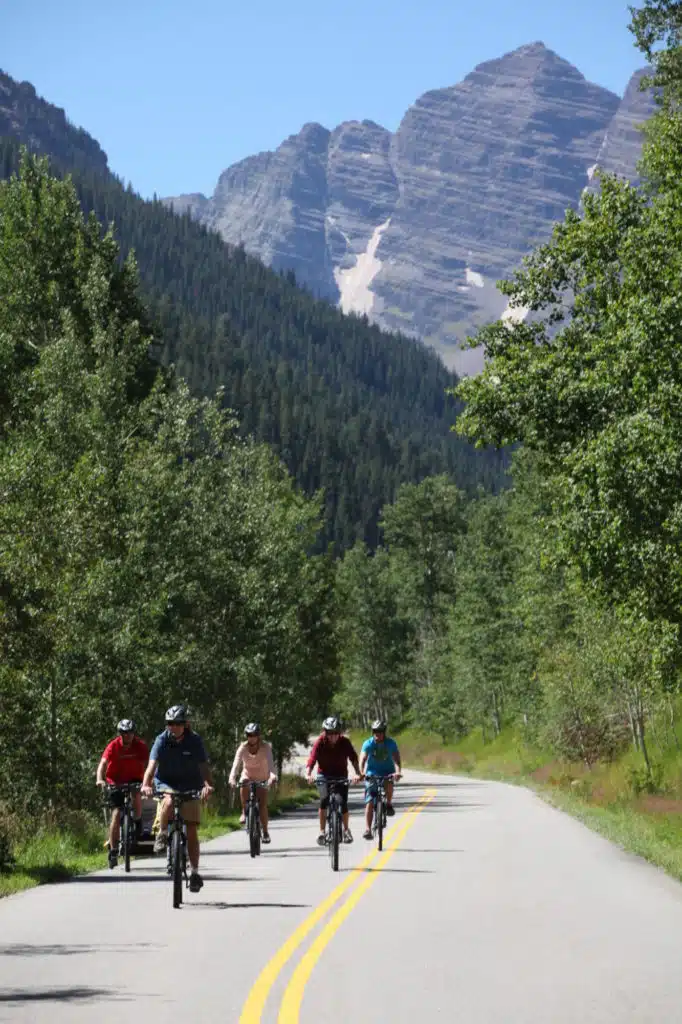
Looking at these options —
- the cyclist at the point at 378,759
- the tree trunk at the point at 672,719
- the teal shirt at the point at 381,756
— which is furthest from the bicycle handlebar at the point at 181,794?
the tree trunk at the point at 672,719

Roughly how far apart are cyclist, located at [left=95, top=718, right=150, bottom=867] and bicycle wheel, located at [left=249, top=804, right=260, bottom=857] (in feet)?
6.57

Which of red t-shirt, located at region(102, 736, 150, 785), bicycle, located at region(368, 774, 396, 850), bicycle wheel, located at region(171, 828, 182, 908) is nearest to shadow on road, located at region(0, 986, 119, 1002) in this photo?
bicycle wheel, located at region(171, 828, 182, 908)

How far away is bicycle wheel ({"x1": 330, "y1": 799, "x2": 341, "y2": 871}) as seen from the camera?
1945 cm

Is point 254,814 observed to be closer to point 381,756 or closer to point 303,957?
point 381,756

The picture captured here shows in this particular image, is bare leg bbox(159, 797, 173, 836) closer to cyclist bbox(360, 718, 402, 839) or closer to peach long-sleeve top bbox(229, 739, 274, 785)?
peach long-sleeve top bbox(229, 739, 274, 785)

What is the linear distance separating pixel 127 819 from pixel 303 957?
28.6 feet

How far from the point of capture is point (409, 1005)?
8883 mm

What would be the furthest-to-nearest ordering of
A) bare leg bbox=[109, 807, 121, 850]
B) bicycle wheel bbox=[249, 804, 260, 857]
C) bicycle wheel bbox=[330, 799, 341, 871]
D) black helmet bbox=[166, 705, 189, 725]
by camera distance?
bicycle wheel bbox=[249, 804, 260, 857] → bicycle wheel bbox=[330, 799, 341, 871] → bare leg bbox=[109, 807, 121, 850] → black helmet bbox=[166, 705, 189, 725]

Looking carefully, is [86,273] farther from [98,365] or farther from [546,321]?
[546,321]

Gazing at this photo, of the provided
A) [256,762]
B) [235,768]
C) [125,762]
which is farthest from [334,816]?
[125,762]

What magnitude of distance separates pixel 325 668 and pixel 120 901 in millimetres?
43996

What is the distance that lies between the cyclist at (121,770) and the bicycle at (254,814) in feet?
5.97

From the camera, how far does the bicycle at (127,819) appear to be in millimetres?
19031

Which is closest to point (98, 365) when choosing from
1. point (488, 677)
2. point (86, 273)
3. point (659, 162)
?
point (86, 273)
